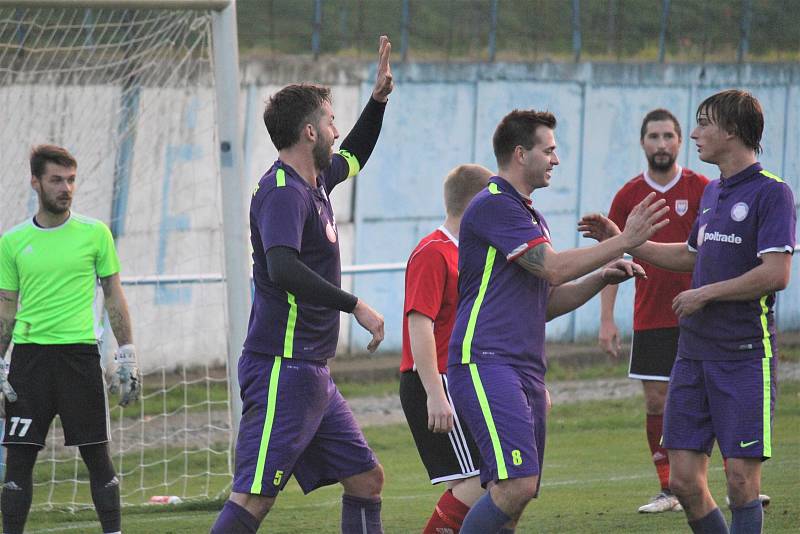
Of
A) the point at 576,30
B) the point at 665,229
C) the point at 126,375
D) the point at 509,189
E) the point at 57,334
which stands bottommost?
the point at 126,375

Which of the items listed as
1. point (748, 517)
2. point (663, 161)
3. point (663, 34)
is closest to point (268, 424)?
point (748, 517)

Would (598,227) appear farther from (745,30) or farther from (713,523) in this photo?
(745,30)

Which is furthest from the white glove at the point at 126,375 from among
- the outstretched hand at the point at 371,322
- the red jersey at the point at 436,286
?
the outstretched hand at the point at 371,322

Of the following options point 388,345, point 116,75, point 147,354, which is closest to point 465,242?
point 116,75

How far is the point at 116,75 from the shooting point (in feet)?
33.6

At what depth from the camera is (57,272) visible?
7.41m

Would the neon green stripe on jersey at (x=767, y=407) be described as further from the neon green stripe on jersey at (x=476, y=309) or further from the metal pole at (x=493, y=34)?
the metal pole at (x=493, y=34)

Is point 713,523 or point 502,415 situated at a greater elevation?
point 502,415

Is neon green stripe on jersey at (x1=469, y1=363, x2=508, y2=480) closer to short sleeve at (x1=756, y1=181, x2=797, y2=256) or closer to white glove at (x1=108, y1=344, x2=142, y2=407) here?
short sleeve at (x1=756, y1=181, x2=797, y2=256)

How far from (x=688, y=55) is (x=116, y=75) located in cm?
892

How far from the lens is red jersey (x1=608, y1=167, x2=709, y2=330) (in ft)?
27.1

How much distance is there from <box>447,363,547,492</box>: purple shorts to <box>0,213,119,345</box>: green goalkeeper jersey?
2602 mm

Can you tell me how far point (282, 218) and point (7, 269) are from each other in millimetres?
2685

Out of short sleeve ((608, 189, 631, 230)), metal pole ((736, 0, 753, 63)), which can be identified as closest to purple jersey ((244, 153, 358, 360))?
short sleeve ((608, 189, 631, 230))
